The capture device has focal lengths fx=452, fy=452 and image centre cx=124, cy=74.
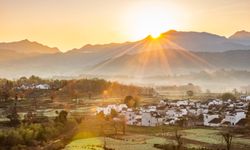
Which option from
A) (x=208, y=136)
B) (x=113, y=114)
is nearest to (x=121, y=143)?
(x=208, y=136)

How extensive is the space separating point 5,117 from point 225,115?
28.6m

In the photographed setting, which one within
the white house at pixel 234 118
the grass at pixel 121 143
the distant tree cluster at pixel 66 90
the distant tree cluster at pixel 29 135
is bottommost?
the grass at pixel 121 143

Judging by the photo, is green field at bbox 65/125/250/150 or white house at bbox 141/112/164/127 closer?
green field at bbox 65/125/250/150

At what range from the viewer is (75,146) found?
40.2m

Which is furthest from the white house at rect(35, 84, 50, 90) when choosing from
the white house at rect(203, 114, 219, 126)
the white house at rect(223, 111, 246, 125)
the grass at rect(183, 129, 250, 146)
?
the grass at rect(183, 129, 250, 146)

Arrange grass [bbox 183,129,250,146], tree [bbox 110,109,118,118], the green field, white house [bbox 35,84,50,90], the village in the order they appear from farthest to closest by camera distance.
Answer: white house [bbox 35,84,50,90], tree [bbox 110,109,118,118], the village, grass [bbox 183,129,250,146], the green field

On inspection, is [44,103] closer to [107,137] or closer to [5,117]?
[5,117]

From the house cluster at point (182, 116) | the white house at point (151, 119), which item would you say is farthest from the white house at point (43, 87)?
the white house at point (151, 119)

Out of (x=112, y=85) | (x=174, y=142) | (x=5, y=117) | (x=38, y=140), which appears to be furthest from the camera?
(x=112, y=85)

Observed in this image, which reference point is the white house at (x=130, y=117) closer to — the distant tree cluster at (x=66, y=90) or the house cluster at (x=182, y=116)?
the house cluster at (x=182, y=116)

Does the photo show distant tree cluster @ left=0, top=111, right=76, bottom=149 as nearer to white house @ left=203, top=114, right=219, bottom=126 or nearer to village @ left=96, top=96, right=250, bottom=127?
village @ left=96, top=96, right=250, bottom=127

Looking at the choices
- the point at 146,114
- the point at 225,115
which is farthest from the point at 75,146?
the point at 225,115

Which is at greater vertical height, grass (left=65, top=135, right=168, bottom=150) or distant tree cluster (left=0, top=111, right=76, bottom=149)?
distant tree cluster (left=0, top=111, right=76, bottom=149)

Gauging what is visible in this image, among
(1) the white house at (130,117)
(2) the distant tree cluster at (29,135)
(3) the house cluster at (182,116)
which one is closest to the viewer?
(2) the distant tree cluster at (29,135)
